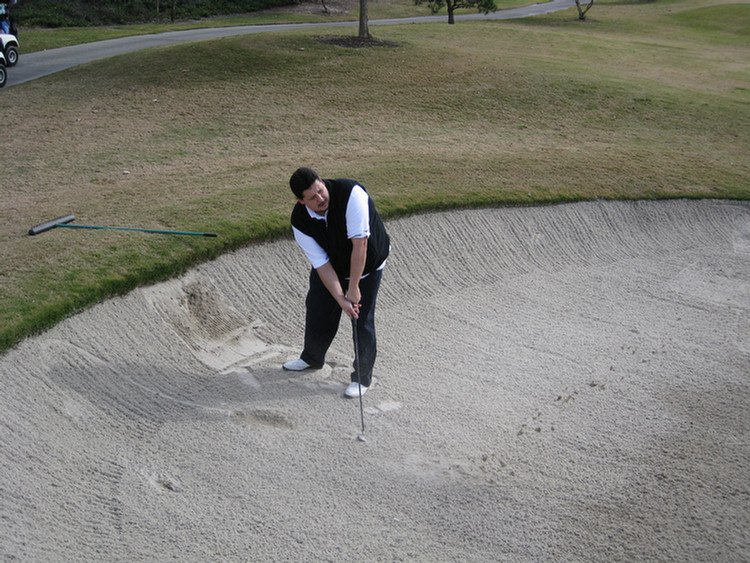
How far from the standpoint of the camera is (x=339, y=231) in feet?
20.4

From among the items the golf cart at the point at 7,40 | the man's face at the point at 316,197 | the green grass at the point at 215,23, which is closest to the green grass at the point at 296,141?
the golf cart at the point at 7,40

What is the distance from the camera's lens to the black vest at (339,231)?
605cm

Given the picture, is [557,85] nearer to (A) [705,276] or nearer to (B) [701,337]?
(A) [705,276]

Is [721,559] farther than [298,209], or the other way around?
[298,209]

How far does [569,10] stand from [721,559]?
51.0 metres

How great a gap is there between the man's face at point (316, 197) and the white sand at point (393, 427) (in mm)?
2302

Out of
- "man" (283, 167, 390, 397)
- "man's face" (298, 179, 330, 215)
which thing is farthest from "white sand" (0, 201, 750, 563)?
"man's face" (298, 179, 330, 215)

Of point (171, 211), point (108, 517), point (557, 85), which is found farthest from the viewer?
point (557, 85)

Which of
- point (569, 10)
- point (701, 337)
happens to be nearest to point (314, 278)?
point (701, 337)

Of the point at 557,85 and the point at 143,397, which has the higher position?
the point at 557,85

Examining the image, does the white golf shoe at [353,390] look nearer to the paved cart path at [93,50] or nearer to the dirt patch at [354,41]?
the paved cart path at [93,50]

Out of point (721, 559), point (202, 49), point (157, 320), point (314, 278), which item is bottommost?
point (721, 559)

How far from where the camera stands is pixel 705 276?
11469mm

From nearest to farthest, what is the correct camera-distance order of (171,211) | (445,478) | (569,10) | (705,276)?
1. (445,478)
2. (171,211)
3. (705,276)
4. (569,10)
